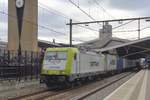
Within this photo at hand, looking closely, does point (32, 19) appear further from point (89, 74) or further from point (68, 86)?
point (68, 86)

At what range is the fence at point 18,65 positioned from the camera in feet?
80.1

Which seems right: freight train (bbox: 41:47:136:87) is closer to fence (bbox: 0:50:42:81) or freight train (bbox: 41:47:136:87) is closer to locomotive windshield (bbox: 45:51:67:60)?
locomotive windshield (bbox: 45:51:67:60)

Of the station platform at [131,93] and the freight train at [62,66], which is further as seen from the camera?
the freight train at [62,66]

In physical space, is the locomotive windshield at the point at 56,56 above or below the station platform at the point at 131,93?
above

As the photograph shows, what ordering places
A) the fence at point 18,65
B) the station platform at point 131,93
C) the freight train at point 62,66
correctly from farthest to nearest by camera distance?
the fence at point 18,65 < the freight train at point 62,66 < the station platform at point 131,93

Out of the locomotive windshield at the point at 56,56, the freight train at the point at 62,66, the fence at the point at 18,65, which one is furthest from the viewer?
the locomotive windshield at the point at 56,56

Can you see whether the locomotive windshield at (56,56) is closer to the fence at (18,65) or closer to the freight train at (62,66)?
the freight train at (62,66)

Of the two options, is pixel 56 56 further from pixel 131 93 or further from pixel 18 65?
pixel 131 93

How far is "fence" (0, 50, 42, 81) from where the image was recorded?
2441 centimetres

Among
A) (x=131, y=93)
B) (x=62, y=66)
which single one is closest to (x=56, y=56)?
(x=62, y=66)

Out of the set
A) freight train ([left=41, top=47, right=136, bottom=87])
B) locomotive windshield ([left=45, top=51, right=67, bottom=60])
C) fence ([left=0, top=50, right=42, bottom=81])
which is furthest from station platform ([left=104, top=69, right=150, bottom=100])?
fence ([left=0, top=50, right=42, bottom=81])

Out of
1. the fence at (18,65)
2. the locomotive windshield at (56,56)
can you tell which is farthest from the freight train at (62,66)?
the fence at (18,65)

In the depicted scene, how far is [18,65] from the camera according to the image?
1024 inches

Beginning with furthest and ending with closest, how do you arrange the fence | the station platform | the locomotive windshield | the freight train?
the locomotive windshield → the fence → the freight train → the station platform
